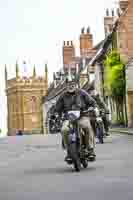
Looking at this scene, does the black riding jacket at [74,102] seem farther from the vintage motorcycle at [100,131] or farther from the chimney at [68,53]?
the chimney at [68,53]

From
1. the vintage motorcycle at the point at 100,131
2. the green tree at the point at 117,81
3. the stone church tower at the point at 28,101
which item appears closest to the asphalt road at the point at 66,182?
the vintage motorcycle at the point at 100,131

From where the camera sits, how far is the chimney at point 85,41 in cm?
10019

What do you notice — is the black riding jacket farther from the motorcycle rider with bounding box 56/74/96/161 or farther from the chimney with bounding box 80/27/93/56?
the chimney with bounding box 80/27/93/56

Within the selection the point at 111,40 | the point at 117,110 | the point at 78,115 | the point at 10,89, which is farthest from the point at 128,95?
the point at 10,89

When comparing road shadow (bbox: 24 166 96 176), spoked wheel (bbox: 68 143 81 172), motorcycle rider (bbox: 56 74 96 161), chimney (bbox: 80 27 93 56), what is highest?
chimney (bbox: 80 27 93 56)

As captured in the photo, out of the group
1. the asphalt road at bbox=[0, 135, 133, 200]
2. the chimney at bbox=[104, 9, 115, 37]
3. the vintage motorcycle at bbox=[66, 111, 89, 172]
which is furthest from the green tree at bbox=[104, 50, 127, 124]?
the vintage motorcycle at bbox=[66, 111, 89, 172]

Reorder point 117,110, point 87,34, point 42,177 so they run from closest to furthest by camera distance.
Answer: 1. point 42,177
2. point 117,110
3. point 87,34

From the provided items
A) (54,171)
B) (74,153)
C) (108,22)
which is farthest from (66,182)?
(108,22)

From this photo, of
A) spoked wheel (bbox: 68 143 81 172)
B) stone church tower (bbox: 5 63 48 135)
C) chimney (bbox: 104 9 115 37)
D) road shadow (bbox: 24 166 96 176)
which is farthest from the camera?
stone church tower (bbox: 5 63 48 135)

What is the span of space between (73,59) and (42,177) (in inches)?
A: 3863

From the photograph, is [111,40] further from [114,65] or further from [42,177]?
[42,177]

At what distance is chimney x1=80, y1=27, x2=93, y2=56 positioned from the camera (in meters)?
100

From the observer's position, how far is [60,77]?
120500mm

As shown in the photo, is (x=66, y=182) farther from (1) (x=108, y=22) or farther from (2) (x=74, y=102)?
(1) (x=108, y=22)
